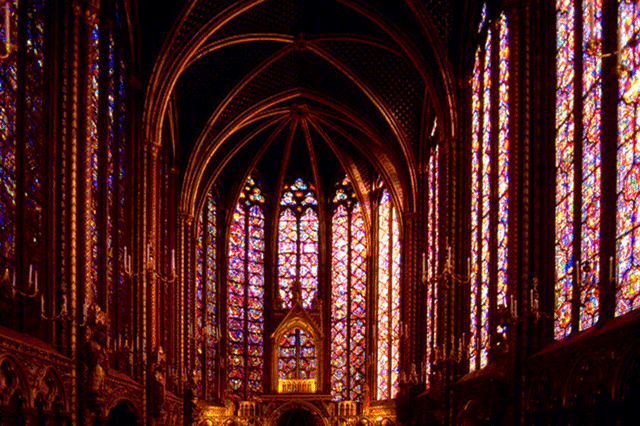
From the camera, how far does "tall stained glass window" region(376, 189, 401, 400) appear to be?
1540 inches

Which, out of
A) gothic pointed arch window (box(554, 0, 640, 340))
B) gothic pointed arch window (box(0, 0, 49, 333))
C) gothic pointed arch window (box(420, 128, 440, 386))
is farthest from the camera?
gothic pointed arch window (box(420, 128, 440, 386))

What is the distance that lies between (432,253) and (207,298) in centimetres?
1234

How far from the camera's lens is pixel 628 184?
1509cm

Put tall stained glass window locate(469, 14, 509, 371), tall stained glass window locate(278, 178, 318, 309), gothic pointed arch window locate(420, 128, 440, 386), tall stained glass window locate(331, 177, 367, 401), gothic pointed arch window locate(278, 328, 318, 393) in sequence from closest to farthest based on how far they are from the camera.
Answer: tall stained glass window locate(469, 14, 509, 371) < gothic pointed arch window locate(420, 128, 440, 386) < gothic pointed arch window locate(278, 328, 318, 393) < tall stained glass window locate(331, 177, 367, 401) < tall stained glass window locate(278, 178, 318, 309)

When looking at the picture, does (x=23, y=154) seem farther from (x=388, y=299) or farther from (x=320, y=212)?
(x=320, y=212)

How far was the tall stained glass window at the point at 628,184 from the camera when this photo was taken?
14.7m

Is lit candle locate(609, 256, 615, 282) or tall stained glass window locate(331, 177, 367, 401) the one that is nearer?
lit candle locate(609, 256, 615, 282)

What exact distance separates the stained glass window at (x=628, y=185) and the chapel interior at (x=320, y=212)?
0.06 metres

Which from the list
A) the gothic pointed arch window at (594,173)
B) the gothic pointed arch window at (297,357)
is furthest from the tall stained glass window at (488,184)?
the gothic pointed arch window at (297,357)

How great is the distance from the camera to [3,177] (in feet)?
55.8

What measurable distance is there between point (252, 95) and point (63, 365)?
770 inches

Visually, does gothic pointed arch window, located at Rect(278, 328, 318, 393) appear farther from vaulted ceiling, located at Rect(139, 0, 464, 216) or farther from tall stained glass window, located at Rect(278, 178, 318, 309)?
vaulted ceiling, located at Rect(139, 0, 464, 216)

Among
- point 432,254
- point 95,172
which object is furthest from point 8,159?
point 432,254

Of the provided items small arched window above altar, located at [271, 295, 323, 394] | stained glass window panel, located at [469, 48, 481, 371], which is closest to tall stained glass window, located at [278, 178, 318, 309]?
small arched window above altar, located at [271, 295, 323, 394]
